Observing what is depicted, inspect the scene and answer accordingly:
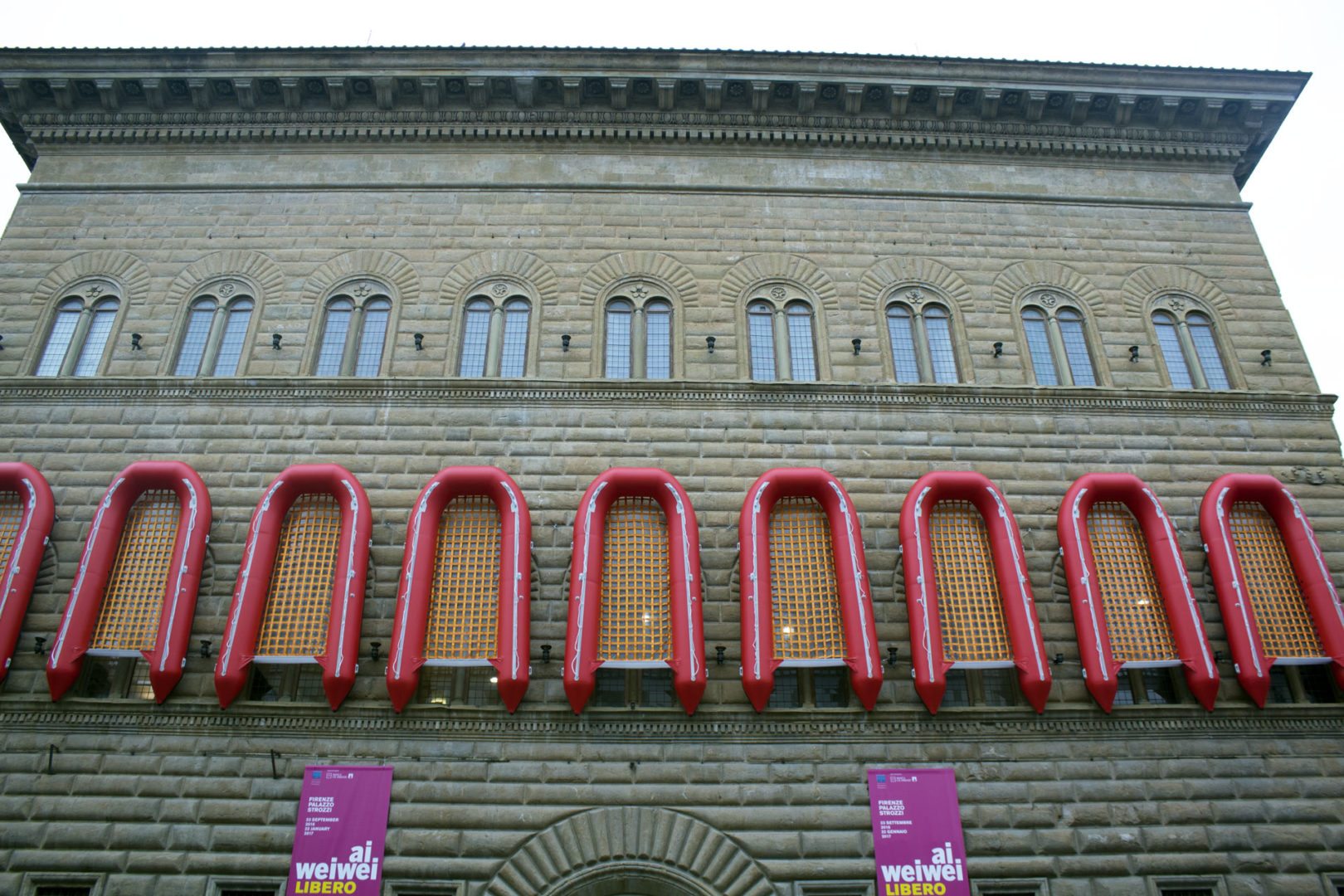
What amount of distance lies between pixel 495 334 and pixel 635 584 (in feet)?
17.8

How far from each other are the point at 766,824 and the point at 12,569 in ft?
37.8

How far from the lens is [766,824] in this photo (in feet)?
38.5

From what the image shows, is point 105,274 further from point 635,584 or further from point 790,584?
point 790,584

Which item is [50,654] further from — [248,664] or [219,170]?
[219,170]

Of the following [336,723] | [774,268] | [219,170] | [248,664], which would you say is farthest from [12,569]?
[774,268]

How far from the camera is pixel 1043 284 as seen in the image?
16188mm

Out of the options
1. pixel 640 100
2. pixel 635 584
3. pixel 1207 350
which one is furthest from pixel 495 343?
pixel 1207 350

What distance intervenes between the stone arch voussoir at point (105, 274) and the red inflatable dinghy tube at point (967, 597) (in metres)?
14.1

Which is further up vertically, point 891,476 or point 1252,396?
point 1252,396

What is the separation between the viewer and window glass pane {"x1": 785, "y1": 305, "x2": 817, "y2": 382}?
50.1 ft

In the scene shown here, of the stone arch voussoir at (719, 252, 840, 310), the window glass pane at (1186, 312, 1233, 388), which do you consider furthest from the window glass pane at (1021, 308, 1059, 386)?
the stone arch voussoir at (719, 252, 840, 310)

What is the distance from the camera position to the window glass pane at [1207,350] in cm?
1559

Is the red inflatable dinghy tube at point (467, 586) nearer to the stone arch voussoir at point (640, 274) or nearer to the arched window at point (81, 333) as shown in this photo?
the stone arch voussoir at point (640, 274)

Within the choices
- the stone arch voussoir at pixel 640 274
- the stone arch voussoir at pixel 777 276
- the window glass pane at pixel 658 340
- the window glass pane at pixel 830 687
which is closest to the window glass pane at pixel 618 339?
the window glass pane at pixel 658 340
